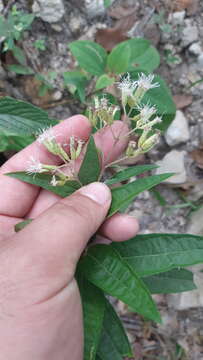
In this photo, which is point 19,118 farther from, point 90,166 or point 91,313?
point 91,313

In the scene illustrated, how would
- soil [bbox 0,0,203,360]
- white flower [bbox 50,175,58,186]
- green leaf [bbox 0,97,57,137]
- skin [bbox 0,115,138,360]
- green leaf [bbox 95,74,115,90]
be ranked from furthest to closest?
soil [bbox 0,0,203,360], green leaf [bbox 95,74,115,90], green leaf [bbox 0,97,57,137], white flower [bbox 50,175,58,186], skin [bbox 0,115,138,360]

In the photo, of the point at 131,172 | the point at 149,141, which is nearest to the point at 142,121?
the point at 149,141

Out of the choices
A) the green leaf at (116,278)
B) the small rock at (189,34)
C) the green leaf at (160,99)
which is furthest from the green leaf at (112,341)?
the small rock at (189,34)

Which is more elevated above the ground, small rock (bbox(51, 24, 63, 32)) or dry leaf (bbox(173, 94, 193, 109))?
small rock (bbox(51, 24, 63, 32))

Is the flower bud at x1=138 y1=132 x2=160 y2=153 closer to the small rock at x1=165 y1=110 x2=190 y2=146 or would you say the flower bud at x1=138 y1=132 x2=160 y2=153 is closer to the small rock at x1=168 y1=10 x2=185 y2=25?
the small rock at x1=165 y1=110 x2=190 y2=146

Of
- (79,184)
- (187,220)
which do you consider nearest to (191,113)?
(187,220)

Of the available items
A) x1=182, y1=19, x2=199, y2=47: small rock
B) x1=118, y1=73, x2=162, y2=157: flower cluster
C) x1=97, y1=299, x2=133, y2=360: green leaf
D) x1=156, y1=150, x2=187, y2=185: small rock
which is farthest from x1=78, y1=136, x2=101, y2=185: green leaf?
x1=182, y1=19, x2=199, y2=47: small rock

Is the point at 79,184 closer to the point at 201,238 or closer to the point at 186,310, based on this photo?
the point at 201,238
